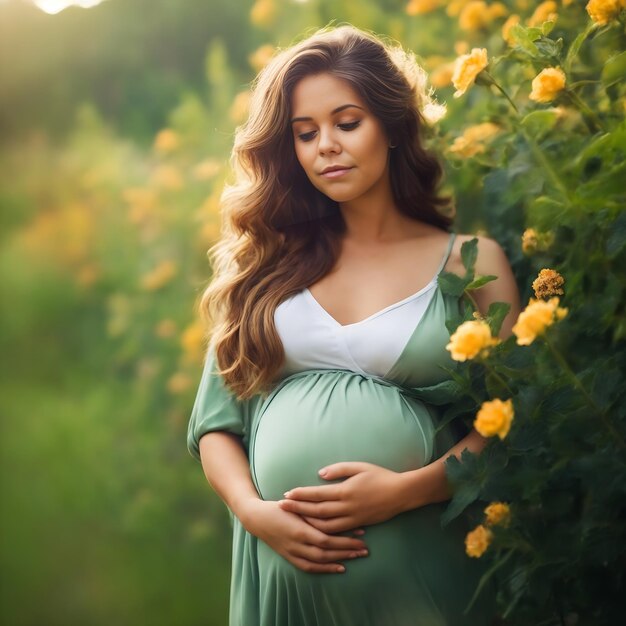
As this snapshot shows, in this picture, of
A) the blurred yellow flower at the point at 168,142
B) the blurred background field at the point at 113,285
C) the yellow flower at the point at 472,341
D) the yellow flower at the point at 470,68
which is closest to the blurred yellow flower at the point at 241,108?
the blurred background field at the point at 113,285

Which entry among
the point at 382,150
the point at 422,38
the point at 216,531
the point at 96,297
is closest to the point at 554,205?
the point at 382,150

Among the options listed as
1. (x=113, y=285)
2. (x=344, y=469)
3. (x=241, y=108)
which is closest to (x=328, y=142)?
(x=344, y=469)

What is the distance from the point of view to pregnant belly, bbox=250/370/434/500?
1.40 meters

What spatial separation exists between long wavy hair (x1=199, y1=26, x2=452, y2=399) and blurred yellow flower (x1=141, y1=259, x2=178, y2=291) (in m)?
1.04

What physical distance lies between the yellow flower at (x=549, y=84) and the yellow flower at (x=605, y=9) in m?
0.09

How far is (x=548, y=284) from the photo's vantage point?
1.32 m

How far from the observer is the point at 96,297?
10.5ft

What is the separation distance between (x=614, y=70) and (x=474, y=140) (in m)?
0.51

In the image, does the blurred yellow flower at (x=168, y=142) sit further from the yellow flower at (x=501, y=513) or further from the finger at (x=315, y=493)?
the yellow flower at (x=501, y=513)

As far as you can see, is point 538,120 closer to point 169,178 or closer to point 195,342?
point 195,342

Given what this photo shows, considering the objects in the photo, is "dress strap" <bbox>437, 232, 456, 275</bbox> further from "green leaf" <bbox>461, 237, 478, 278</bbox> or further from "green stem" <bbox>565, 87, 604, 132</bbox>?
"green stem" <bbox>565, 87, 604, 132</bbox>

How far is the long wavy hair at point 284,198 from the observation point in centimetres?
153

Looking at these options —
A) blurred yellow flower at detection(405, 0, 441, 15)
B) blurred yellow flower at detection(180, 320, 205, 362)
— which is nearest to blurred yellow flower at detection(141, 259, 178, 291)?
blurred yellow flower at detection(180, 320, 205, 362)

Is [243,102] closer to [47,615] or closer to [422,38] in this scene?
[422,38]
